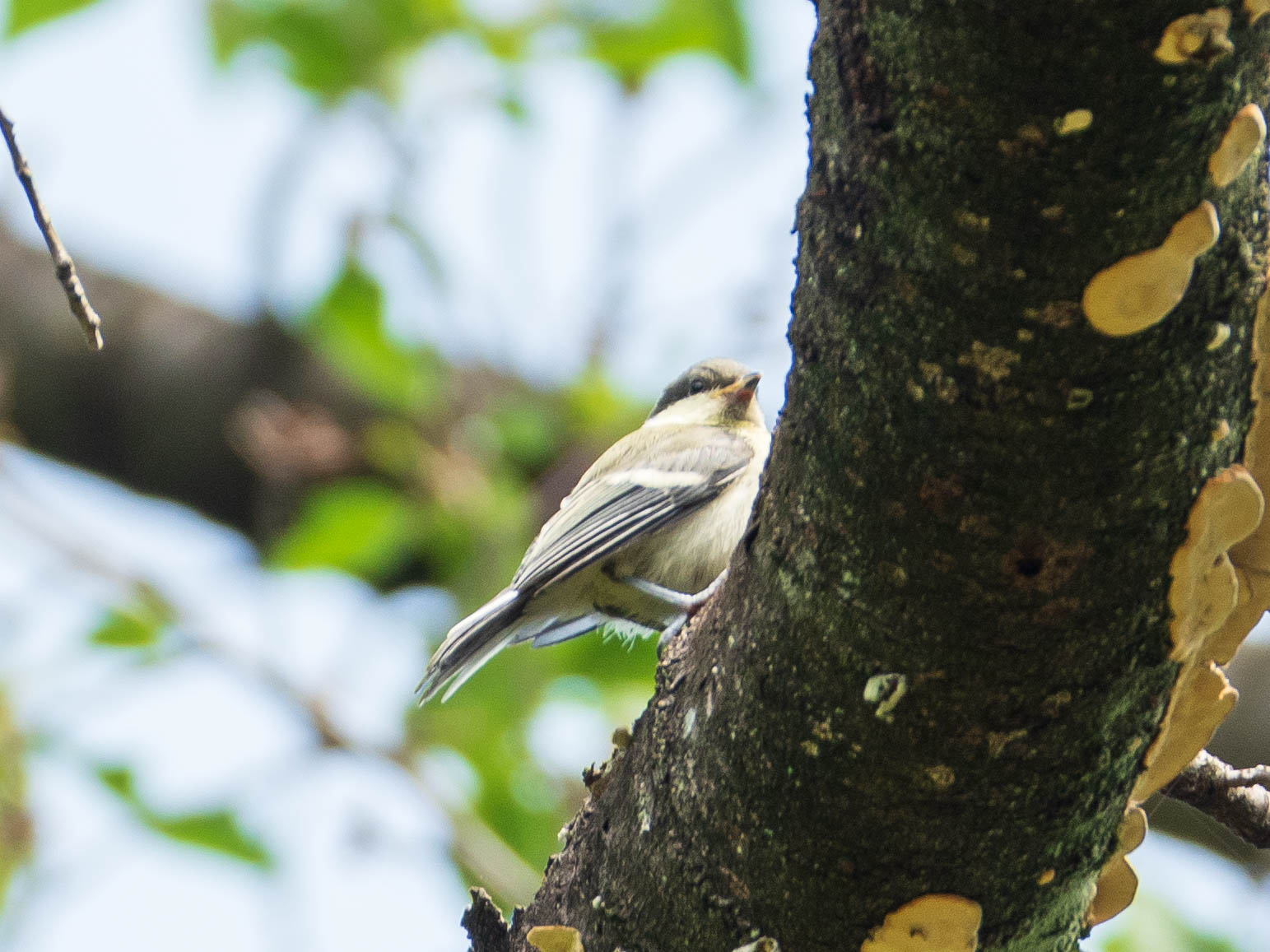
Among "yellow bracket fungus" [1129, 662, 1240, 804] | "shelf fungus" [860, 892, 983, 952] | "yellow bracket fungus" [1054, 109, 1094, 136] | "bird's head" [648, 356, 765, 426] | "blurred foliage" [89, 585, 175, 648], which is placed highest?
"yellow bracket fungus" [1054, 109, 1094, 136]

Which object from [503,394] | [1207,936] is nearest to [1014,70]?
[1207,936]

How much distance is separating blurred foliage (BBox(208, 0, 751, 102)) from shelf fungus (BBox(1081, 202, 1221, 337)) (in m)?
2.91

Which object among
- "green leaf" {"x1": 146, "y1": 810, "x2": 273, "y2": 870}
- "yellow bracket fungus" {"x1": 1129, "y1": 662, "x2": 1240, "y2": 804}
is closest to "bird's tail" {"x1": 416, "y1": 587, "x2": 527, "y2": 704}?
"green leaf" {"x1": 146, "y1": 810, "x2": 273, "y2": 870}

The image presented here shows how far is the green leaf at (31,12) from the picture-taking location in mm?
3271

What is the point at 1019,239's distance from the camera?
0.97 meters

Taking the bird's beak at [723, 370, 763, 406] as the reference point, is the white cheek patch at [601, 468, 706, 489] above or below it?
below

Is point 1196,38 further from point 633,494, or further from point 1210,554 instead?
point 633,494

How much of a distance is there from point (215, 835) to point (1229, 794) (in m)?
2.56

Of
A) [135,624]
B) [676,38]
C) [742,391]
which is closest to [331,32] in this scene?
[676,38]

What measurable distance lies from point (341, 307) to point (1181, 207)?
3175 mm

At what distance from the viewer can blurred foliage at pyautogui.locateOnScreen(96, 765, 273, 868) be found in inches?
129

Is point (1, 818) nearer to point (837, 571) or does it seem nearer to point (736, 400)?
point (736, 400)

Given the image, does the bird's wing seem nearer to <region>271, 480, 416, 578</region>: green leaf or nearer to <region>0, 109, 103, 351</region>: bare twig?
<region>271, 480, 416, 578</region>: green leaf

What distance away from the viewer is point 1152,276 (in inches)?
37.8
